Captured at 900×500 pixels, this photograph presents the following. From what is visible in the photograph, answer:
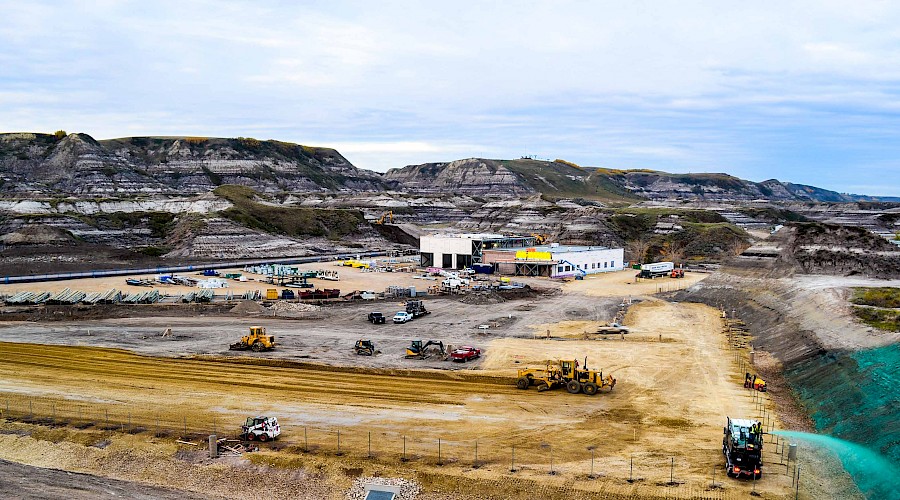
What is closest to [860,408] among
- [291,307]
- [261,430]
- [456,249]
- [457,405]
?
[457,405]

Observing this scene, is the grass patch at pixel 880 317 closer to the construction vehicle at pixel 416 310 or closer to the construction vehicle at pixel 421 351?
the construction vehicle at pixel 421 351

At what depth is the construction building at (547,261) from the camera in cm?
8394

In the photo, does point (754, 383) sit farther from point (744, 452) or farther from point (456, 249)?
point (456, 249)

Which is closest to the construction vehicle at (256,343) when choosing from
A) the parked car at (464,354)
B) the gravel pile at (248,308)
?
the parked car at (464,354)

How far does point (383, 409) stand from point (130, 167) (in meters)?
160

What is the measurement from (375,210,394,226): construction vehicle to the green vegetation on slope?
5.26 metres

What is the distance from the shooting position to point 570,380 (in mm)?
33125

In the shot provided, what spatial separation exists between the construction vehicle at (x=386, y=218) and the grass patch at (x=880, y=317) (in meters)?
108

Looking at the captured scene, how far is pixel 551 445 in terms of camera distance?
2561cm

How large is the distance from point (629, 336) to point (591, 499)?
27.6 metres

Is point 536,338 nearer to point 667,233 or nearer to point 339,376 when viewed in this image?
point 339,376

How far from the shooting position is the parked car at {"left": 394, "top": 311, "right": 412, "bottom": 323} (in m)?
52.2

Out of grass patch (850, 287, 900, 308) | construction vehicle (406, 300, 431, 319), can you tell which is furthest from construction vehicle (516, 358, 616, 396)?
grass patch (850, 287, 900, 308)

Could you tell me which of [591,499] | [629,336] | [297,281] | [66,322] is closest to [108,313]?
[66,322]
